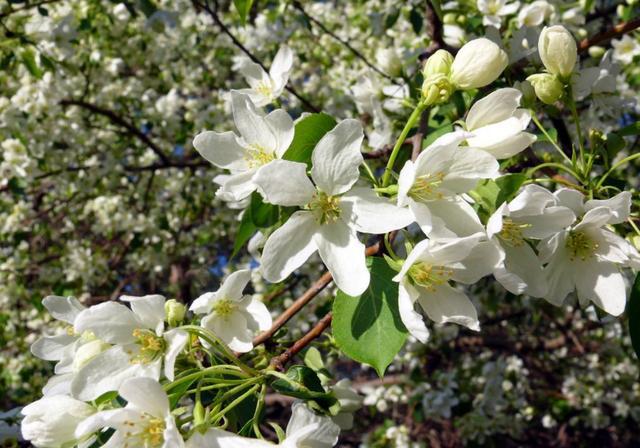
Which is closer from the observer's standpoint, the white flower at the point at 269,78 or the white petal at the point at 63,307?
the white petal at the point at 63,307

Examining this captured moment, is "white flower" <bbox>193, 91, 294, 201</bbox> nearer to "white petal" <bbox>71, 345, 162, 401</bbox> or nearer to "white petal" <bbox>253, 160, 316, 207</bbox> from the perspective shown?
"white petal" <bbox>253, 160, 316, 207</bbox>

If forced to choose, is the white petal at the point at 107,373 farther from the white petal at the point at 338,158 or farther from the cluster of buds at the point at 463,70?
A: the cluster of buds at the point at 463,70

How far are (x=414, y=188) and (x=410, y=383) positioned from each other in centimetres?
332

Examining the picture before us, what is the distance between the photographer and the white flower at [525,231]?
1.12m

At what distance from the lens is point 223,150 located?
1379mm

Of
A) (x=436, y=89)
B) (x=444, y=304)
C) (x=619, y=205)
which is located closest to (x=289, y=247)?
(x=444, y=304)

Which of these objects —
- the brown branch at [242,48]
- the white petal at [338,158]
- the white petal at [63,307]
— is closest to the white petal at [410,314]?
the white petal at [338,158]

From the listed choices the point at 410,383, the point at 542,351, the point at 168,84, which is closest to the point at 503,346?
the point at 542,351

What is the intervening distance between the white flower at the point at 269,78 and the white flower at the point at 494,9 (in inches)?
31.3

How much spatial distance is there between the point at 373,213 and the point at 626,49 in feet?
9.49

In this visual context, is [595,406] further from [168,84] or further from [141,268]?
[168,84]

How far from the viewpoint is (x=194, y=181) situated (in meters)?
4.89

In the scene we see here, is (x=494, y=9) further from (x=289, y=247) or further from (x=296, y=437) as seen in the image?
(x=296, y=437)

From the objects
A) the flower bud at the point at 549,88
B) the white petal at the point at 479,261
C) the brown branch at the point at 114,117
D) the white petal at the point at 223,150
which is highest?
the white petal at the point at 223,150
